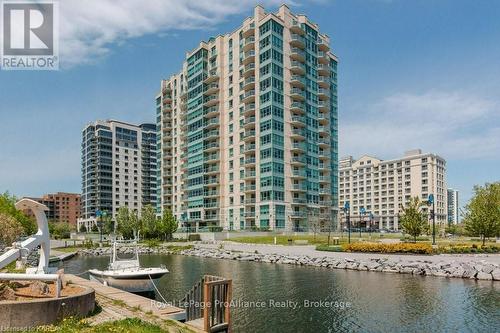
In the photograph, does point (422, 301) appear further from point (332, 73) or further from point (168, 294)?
point (332, 73)

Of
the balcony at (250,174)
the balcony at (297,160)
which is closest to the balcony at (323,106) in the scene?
the balcony at (297,160)

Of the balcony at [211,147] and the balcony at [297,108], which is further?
the balcony at [211,147]

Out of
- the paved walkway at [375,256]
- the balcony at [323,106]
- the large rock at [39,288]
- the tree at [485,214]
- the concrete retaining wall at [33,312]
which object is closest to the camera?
the concrete retaining wall at [33,312]

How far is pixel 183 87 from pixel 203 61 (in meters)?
14.6

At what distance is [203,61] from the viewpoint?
11056cm

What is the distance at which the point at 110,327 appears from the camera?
42.2 ft

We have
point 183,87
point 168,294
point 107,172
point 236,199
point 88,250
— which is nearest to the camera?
point 168,294

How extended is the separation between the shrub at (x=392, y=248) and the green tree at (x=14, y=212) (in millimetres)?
44303

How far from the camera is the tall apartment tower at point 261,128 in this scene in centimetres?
9181

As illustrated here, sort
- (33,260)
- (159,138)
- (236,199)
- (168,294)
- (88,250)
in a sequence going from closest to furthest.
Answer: (168,294) < (33,260) < (88,250) < (236,199) < (159,138)

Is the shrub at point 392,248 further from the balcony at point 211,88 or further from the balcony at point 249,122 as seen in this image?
the balcony at point 211,88

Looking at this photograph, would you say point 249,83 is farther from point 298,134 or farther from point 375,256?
point 375,256

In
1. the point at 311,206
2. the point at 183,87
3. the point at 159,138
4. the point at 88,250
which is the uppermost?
the point at 183,87

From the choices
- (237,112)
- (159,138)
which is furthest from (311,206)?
(159,138)
